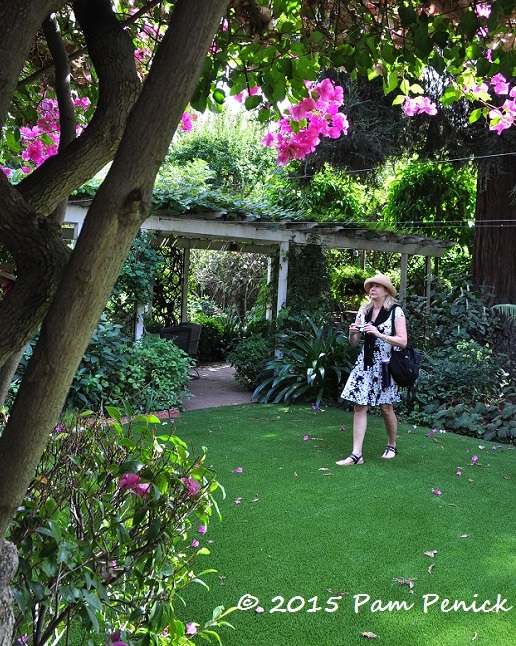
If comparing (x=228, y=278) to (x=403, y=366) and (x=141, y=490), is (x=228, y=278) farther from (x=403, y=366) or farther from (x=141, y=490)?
(x=141, y=490)

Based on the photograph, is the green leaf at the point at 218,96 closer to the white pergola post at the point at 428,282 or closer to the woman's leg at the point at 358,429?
the woman's leg at the point at 358,429

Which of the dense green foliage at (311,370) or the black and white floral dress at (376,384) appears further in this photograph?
the dense green foliage at (311,370)

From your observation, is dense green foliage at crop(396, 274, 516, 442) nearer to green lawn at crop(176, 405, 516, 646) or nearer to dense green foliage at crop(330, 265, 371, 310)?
green lawn at crop(176, 405, 516, 646)

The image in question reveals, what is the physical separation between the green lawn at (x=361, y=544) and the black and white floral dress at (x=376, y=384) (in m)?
0.57

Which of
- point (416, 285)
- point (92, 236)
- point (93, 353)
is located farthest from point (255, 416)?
point (416, 285)

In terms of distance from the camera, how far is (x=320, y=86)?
10.0 feet

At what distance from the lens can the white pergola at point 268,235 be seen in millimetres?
9125

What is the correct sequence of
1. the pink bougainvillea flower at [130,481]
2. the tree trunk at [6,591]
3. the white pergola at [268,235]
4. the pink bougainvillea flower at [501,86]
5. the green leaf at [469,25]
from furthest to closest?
1. the white pergola at [268,235]
2. the pink bougainvillea flower at [501,86]
3. the green leaf at [469,25]
4. the pink bougainvillea flower at [130,481]
5. the tree trunk at [6,591]

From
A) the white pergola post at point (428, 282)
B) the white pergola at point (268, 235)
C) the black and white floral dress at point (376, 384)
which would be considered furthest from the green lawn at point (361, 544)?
the white pergola post at point (428, 282)

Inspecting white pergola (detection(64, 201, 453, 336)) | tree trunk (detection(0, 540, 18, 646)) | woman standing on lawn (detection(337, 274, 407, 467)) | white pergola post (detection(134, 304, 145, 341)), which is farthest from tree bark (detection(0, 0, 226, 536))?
white pergola post (detection(134, 304, 145, 341))

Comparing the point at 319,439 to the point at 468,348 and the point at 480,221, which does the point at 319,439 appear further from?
the point at 480,221

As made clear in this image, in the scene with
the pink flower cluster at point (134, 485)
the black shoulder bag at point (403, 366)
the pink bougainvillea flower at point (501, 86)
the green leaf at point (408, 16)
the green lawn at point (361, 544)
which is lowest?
the green lawn at point (361, 544)

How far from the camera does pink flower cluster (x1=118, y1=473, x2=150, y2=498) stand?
1.99m

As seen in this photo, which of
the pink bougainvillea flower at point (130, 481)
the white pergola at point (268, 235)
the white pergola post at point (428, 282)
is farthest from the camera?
the white pergola post at point (428, 282)
